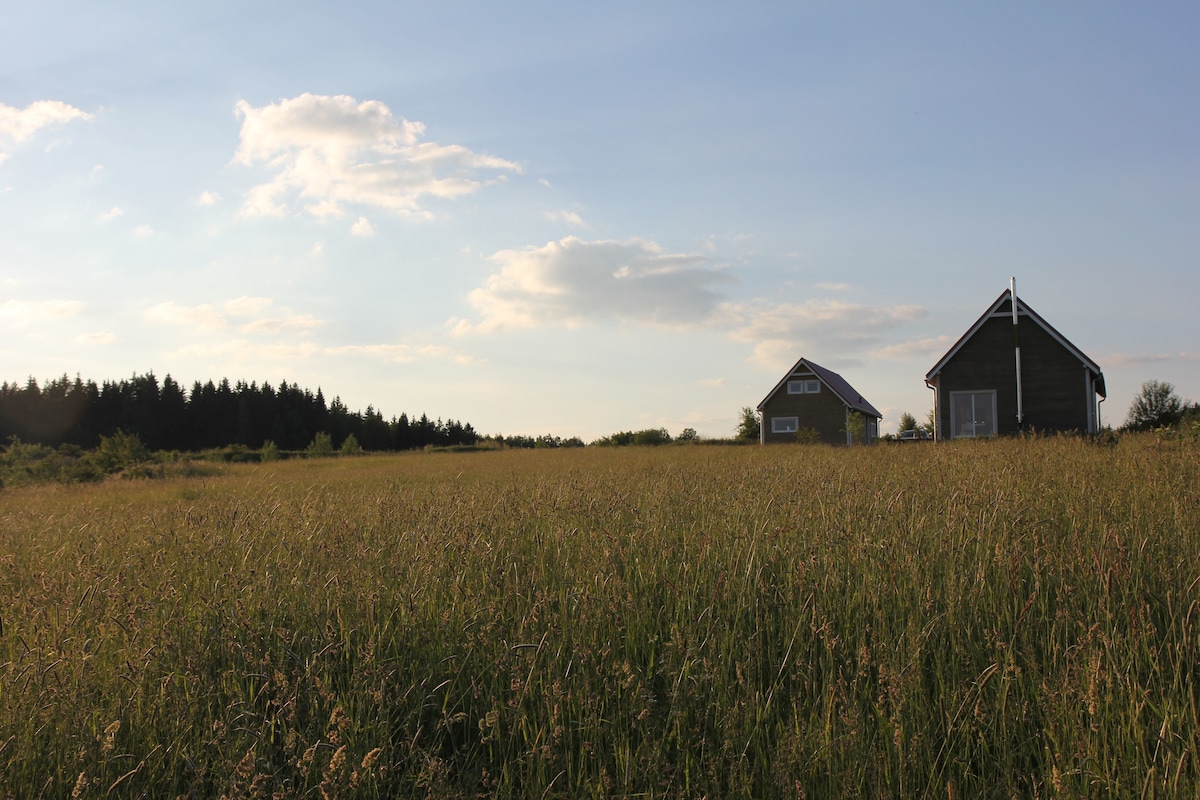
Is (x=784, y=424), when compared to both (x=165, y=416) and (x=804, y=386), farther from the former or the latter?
(x=165, y=416)

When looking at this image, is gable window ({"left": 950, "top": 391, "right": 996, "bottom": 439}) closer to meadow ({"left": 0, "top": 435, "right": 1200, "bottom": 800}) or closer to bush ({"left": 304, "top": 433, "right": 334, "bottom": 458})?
meadow ({"left": 0, "top": 435, "right": 1200, "bottom": 800})

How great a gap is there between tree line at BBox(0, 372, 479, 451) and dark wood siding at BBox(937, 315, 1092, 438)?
5031 cm

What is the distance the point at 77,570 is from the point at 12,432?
83.5m

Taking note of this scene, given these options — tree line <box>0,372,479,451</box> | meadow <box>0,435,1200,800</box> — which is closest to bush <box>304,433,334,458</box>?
tree line <box>0,372,479,451</box>

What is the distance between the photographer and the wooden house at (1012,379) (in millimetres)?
22156

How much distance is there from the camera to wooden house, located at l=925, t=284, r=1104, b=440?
72.7ft

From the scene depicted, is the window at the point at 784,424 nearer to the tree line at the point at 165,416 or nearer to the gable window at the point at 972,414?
the gable window at the point at 972,414

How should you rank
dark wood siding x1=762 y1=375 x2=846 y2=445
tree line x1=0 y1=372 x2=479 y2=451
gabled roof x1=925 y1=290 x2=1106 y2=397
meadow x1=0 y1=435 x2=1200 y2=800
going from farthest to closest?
tree line x1=0 y1=372 x2=479 y2=451
dark wood siding x1=762 y1=375 x2=846 y2=445
gabled roof x1=925 y1=290 x2=1106 y2=397
meadow x1=0 y1=435 x2=1200 y2=800

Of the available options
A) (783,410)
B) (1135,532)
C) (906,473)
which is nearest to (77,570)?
(1135,532)

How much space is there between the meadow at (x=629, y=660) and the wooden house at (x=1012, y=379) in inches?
779

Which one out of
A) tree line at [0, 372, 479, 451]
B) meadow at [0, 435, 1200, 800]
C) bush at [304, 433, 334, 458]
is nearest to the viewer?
meadow at [0, 435, 1200, 800]

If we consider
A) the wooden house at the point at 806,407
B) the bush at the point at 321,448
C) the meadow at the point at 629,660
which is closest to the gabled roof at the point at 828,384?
the wooden house at the point at 806,407

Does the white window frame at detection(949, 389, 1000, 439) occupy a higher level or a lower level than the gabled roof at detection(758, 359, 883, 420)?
lower

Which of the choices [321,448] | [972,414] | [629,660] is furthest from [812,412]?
[629,660]
